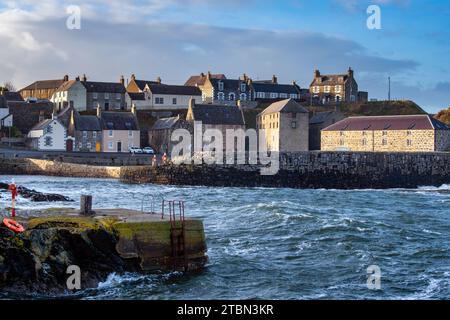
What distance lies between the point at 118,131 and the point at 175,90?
19477 mm

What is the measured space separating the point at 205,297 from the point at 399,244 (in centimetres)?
999

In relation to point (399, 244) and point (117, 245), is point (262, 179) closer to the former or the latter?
point (399, 244)

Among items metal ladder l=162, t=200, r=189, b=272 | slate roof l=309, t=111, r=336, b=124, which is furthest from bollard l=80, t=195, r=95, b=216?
slate roof l=309, t=111, r=336, b=124

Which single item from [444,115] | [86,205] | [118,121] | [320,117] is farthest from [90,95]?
[86,205]

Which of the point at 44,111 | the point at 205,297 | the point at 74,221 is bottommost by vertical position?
the point at 205,297

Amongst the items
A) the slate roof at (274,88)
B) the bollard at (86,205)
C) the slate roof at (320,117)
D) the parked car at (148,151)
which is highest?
the slate roof at (274,88)

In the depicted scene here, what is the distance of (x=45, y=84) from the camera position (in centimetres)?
10212

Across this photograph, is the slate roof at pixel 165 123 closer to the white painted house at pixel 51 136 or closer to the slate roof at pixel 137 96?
the white painted house at pixel 51 136

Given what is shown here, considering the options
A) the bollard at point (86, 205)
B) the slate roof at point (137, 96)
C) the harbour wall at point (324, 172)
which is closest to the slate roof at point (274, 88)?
the slate roof at point (137, 96)

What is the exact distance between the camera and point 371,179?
51375mm

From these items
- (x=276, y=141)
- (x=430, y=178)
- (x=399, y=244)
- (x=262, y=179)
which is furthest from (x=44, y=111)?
(x=399, y=244)

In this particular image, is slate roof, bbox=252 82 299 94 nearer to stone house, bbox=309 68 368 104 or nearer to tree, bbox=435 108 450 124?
stone house, bbox=309 68 368 104

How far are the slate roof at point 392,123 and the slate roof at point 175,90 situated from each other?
29.7 meters

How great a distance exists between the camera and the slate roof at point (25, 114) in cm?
8156
